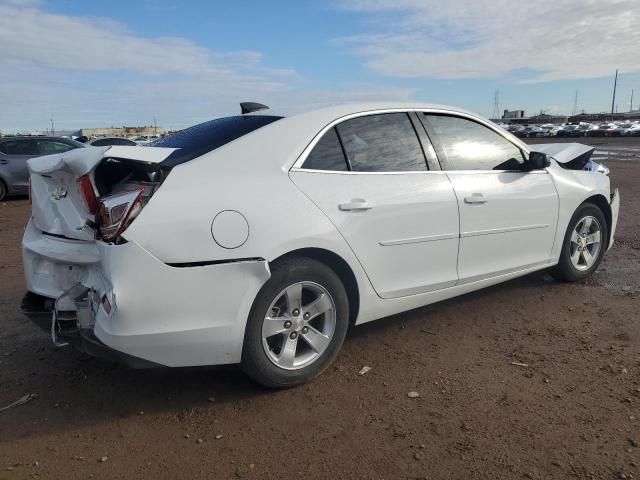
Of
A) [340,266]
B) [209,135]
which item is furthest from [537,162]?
[209,135]

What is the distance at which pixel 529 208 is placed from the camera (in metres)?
4.31

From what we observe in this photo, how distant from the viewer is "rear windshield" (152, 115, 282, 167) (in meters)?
3.04

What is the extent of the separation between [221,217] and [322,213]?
62cm

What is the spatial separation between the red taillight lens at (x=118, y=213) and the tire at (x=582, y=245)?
3729 millimetres

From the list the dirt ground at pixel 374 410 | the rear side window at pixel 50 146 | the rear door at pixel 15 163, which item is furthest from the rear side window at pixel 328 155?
the rear side window at pixel 50 146

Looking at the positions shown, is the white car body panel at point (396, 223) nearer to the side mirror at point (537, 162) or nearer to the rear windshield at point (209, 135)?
the rear windshield at point (209, 135)

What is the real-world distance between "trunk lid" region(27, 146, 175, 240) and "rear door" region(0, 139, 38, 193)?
410 inches

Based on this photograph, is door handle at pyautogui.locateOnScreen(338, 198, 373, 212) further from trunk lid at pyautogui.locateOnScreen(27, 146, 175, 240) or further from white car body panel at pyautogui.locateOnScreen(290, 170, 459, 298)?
trunk lid at pyautogui.locateOnScreen(27, 146, 175, 240)

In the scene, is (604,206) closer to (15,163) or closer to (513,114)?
(15,163)

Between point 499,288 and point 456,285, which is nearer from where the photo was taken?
point 456,285

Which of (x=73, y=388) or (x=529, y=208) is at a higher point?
(x=529, y=208)

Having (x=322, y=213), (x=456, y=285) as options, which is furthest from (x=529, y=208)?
(x=322, y=213)

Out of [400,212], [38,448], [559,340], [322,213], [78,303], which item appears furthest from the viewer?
[559,340]

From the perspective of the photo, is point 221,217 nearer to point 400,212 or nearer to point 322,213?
point 322,213
